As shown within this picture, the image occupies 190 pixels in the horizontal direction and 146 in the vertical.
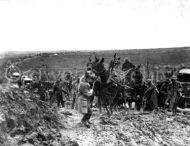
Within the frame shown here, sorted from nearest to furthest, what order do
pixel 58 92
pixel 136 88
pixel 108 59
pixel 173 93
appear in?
pixel 173 93, pixel 136 88, pixel 58 92, pixel 108 59

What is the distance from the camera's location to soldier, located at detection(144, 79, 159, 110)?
16.0 metres

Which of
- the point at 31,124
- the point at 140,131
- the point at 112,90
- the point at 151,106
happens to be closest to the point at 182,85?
the point at 151,106

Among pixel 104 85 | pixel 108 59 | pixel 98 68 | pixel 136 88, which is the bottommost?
pixel 108 59

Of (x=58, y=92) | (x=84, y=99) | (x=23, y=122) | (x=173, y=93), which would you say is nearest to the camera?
(x=23, y=122)

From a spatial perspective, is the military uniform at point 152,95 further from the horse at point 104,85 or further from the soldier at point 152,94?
the horse at point 104,85

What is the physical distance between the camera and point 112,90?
15.7m

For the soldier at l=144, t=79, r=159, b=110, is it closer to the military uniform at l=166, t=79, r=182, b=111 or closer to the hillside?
the military uniform at l=166, t=79, r=182, b=111

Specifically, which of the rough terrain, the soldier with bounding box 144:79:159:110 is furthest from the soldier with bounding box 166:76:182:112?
the rough terrain

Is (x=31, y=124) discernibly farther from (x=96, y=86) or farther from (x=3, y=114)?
(x=96, y=86)

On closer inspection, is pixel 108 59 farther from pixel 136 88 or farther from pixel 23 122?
pixel 23 122

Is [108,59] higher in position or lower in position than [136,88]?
lower

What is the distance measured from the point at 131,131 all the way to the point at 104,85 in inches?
170

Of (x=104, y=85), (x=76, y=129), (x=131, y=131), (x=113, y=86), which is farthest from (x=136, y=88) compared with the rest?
(x=76, y=129)

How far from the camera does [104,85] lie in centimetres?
1523
